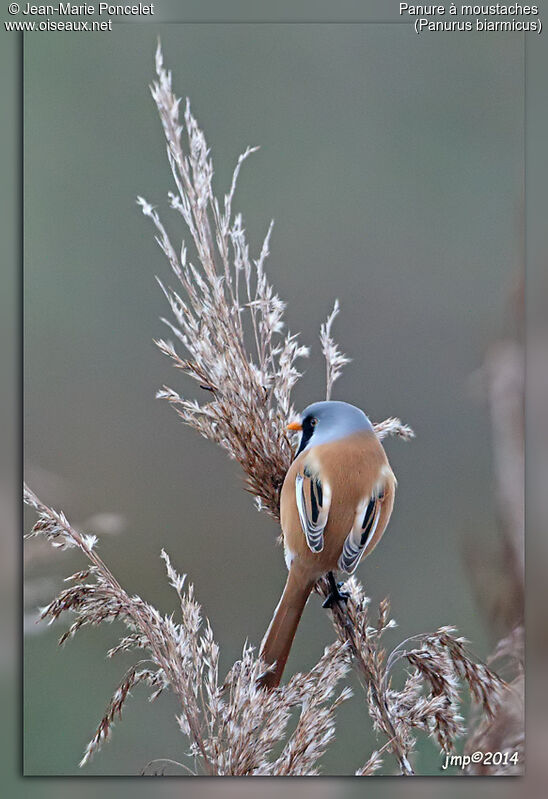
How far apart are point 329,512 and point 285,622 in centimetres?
22

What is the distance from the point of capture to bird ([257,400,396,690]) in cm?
159

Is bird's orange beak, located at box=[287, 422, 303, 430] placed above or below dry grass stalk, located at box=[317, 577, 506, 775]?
above

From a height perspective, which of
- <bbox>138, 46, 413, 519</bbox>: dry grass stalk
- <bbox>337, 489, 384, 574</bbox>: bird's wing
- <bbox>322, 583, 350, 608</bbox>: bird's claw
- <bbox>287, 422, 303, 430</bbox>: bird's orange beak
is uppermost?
<bbox>138, 46, 413, 519</bbox>: dry grass stalk

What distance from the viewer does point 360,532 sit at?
1592mm

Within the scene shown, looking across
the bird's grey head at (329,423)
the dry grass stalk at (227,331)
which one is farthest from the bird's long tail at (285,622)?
the bird's grey head at (329,423)

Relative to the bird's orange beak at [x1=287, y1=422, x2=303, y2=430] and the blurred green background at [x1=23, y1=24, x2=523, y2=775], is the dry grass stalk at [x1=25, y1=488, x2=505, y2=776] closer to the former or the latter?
the blurred green background at [x1=23, y1=24, x2=523, y2=775]

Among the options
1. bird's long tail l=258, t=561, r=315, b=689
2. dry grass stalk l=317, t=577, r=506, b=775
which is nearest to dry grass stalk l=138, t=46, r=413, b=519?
bird's long tail l=258, t=561, r=315, b=689

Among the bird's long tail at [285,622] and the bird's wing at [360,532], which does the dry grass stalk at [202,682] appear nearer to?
the bird's long tail at [285,622]

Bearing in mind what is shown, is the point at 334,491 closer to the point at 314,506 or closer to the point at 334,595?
the point at 314,506

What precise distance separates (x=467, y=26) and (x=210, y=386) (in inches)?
32.1

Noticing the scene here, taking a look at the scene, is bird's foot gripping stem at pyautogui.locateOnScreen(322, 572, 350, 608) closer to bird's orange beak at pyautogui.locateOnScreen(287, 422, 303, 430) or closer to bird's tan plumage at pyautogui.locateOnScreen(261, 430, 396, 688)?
bird's tan plumage at pyautogui.locateOnScreen(261, 430, 396, 688)

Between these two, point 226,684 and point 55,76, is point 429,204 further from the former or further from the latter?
point 226,684

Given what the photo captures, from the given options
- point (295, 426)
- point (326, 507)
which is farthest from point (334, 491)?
point (295, 426)

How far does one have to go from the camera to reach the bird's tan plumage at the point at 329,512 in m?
1.59
